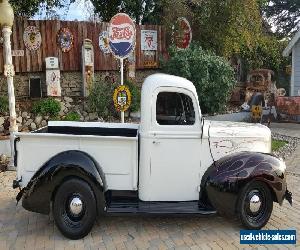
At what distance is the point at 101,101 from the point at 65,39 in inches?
101

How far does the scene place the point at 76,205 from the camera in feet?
15.1

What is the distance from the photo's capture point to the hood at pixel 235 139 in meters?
4.87

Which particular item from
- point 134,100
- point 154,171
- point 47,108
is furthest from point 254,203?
point 47,108

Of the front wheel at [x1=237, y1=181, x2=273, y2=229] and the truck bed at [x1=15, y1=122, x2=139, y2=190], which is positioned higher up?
the truck bed at [x1=15, y1=122, x2=139, y2=190]

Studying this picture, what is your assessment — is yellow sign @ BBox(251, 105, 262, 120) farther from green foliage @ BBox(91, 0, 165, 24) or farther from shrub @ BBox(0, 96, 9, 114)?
shrub @ BBox(0, 96, 9, 114)

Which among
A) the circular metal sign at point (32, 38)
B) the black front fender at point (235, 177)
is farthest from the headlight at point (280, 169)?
the circular metal sign at point (32, 38)

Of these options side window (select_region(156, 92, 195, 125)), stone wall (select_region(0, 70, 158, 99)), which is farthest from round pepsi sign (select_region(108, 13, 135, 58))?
stone wall (select_region(0, 70, 158, 99))

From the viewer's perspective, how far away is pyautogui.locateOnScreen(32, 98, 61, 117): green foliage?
447 inches

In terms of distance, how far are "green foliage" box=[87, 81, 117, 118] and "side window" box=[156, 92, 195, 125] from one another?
23.3 ft

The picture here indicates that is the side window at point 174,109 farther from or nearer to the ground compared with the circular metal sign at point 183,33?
nearer to the ground

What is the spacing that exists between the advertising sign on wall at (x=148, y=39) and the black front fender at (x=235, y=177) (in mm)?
9467

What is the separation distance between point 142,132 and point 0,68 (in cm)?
846

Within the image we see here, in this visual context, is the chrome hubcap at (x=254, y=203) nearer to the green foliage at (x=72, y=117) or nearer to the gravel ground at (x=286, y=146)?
the gravel ground at (x=286, y=146)

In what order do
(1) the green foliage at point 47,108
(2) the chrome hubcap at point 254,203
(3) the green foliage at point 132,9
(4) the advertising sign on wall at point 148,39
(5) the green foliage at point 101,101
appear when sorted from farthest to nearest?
1. (3) the green foliage at point 132,9
2. (4) the advertising sign on wall at point 148,39
3. (5) the green foliage at point 101,101
4. (1) the green foliage at point 47,108
5. (2) the chrome hubcap at point 254,203
